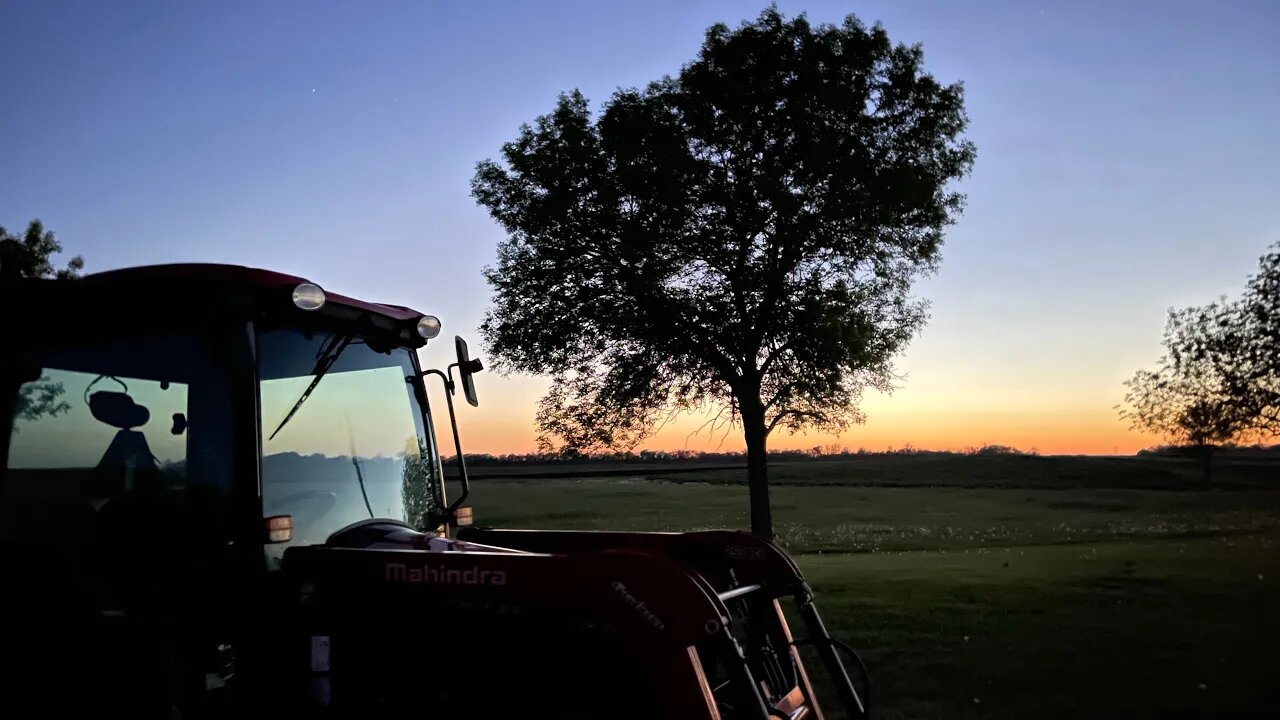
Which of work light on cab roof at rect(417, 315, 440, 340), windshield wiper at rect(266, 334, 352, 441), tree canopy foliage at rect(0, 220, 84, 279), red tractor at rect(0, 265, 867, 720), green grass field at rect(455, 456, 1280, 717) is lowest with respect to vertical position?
green grass field at rect(455, 456, 1280, 717)

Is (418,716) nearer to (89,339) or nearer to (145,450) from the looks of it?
(145,450)

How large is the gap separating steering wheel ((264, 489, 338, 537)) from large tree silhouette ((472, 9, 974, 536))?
12777 mm

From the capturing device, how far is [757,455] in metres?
18.9

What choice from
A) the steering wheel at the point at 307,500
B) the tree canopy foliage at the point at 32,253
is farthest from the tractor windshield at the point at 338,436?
the tree canopy foliage at the point at 32,253

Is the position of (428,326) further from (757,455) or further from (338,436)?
(757,455)

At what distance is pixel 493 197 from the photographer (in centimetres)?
2016

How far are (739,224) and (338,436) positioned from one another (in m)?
13.4

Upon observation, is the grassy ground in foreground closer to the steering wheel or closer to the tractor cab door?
the steering wheel

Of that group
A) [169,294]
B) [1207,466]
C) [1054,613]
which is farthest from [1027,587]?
[1207,466]

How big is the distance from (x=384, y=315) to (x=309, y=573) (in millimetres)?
1775

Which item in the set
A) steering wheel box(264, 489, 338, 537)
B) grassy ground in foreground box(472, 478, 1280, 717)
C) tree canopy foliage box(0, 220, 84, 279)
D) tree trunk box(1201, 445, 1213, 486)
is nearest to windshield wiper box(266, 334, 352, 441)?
steering wheel box(264, 489, 338, 537)

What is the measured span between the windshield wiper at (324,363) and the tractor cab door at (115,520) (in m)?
0.41

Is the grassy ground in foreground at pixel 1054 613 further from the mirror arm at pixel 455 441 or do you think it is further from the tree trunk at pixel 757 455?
the mirror arm at pixel 455 441

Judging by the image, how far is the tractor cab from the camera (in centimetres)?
509
